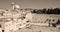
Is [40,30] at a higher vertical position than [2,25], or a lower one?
lower

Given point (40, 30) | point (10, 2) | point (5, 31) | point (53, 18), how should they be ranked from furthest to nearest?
point (10, 2)
point (53, 18)
point (40, 30)
point (5, 31)

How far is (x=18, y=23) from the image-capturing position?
6.91 meters

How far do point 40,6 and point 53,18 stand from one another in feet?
15.6

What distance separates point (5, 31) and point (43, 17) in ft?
18.8

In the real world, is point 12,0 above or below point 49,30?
above

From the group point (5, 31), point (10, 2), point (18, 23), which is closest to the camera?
point (5, 31)

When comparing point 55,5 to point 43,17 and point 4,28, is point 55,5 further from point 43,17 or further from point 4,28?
point 4,28

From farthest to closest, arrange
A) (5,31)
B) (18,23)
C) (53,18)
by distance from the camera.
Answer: (53,18) < (18,23) < (5,31)

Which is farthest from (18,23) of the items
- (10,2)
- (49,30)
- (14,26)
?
(10,2)

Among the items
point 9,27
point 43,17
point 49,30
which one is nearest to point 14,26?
point 9,27

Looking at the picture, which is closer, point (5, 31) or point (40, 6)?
point (5, 31)

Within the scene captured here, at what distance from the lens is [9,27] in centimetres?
601

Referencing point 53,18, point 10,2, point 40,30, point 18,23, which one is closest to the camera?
point 40,30

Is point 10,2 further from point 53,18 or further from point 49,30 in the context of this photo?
point 49,30
